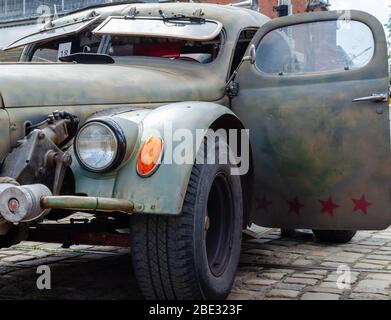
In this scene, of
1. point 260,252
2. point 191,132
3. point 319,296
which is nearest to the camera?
point 191,132

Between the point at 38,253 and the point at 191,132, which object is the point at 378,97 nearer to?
the point at 191,132

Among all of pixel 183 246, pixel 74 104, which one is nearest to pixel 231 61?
pixel 74 104

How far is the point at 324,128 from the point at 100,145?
174 centimetres

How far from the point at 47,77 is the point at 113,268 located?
1.69m

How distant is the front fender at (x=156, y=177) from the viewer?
280 cm

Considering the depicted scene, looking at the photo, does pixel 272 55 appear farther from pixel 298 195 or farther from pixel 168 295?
pixel 168 295

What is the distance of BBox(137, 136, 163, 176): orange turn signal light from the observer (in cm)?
287

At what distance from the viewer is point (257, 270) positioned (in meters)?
4.30

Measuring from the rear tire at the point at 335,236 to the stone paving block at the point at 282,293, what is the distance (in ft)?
6.00

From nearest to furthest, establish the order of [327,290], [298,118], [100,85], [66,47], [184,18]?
[100,85] → [327,290] → [298,118] → [184,18] → [66,47]

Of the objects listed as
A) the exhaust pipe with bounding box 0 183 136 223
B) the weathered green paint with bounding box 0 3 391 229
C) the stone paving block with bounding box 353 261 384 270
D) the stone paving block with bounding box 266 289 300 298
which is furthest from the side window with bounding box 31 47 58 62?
the stone paving block with bounding box 353 261 384 270

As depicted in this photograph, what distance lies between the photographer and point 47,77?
325 cm

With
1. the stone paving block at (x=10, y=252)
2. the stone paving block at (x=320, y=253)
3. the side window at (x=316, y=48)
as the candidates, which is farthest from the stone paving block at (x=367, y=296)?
the stone paving block at (x=10, y=252)

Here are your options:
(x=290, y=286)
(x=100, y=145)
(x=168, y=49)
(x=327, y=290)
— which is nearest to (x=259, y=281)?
(x=290, y=286)
